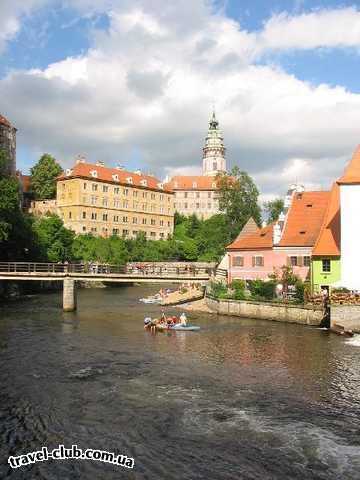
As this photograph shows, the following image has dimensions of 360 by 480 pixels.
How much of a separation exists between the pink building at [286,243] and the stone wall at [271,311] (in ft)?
22.5

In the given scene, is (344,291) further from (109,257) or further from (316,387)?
(109,257)

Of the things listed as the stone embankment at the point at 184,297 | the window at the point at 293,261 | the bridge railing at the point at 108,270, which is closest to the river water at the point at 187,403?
the bridge railing at the point at 108,270

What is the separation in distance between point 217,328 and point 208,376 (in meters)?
15.6

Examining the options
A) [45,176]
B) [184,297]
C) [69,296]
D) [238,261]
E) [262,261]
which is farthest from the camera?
[45,176]

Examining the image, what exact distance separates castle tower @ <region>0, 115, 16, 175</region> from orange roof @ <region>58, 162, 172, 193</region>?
11.3 metres

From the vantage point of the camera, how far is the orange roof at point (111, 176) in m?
117

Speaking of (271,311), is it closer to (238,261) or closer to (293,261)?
(293,261)

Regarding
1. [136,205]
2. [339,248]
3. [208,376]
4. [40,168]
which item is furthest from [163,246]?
[208,376]

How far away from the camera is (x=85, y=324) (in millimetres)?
43281

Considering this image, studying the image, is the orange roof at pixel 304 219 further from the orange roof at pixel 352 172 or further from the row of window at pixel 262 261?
the orange roof at pixel 352 172

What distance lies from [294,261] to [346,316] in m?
14.1

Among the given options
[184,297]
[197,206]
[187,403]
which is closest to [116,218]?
[197,206]

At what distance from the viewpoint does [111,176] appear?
124 m

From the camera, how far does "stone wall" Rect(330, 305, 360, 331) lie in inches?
1506
